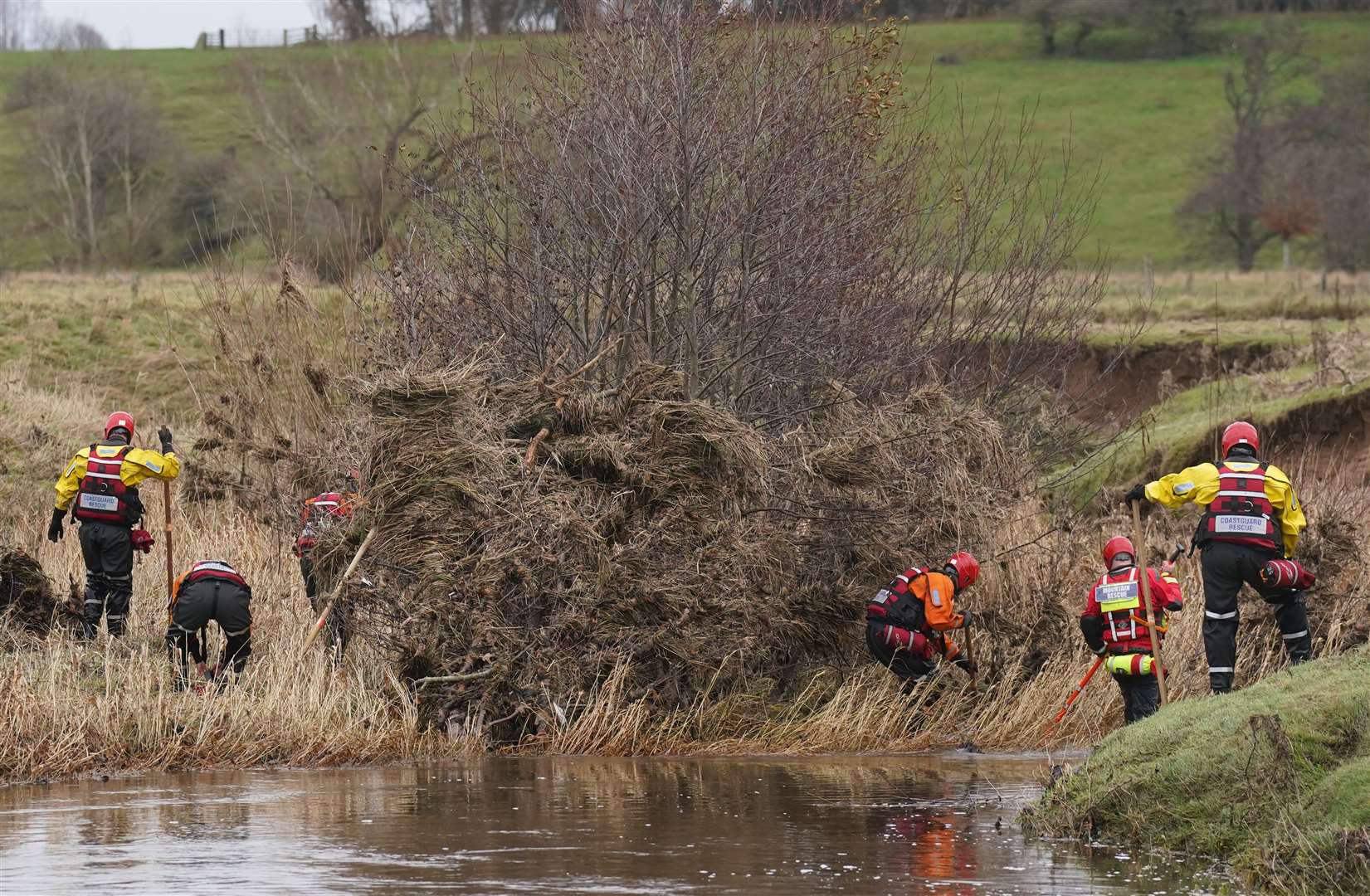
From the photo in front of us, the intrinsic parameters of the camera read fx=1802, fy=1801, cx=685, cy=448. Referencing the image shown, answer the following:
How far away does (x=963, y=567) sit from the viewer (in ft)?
48.2

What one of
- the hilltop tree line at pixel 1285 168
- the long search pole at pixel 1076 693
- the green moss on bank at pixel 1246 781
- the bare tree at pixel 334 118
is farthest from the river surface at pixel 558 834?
the hilltop tree line at pixel 1285 168

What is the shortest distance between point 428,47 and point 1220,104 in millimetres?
36128

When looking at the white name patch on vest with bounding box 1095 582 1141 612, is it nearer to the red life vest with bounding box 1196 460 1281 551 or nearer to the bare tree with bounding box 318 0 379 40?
the red life vest with bounding box 1196 460 1281 551

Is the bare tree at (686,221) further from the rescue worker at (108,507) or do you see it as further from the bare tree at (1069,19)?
the bare tree at (1069,19)

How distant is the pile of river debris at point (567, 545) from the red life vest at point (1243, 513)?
3164mm

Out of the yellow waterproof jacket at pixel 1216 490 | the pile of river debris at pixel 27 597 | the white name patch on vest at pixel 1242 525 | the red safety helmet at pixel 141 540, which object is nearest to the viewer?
the yellow waterproof jacket at pixel 1216 490

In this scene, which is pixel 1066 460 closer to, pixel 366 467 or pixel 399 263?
pixel 399 263

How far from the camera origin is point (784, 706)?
583 inches

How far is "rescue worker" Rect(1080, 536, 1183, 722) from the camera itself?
13.3 m

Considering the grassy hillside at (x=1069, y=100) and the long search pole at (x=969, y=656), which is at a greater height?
the grassy hillside at (x=1069, y=100)

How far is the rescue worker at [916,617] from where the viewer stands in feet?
47.8

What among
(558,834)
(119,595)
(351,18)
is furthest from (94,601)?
(351,18)

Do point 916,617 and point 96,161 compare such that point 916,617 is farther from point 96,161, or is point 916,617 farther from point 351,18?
point 96,161

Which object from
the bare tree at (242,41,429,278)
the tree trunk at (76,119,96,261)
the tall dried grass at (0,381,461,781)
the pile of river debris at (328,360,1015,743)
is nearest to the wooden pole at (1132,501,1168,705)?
the pile of river debris at (328,360,1015,743)
